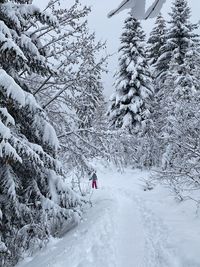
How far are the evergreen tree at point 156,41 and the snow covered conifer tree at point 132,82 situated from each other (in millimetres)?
1774

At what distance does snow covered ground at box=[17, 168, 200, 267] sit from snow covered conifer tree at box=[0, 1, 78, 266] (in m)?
0.62

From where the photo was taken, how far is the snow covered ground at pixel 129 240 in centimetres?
781

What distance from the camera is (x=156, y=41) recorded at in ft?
102

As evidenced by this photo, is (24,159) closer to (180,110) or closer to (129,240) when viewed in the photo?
(129,240)

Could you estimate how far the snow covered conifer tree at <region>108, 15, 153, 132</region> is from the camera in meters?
27.7

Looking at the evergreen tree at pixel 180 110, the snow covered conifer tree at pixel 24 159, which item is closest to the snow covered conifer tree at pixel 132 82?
the evergreen tree at pixel 180 110

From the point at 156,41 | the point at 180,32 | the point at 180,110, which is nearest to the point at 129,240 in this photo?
the point at 180,110

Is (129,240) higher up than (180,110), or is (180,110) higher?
(180,110)

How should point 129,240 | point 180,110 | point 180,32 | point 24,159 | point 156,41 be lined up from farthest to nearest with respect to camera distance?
point 156,41
point 180,32
point 180,110
point 129,240
point 24,159

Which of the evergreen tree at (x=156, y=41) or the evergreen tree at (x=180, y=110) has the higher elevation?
the evergreen tree at (x=156, y=41)

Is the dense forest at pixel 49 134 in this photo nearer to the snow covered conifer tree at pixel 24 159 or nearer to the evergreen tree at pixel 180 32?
the snow covered conifer tree at pixel 24 159

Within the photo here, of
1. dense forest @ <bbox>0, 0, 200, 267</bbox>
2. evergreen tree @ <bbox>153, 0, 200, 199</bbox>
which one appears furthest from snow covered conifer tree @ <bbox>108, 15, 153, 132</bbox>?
dense forest @ <bbox>0, 0, 200, 267</bbox>

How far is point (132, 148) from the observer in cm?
1172

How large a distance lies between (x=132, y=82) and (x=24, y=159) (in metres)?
20.4
